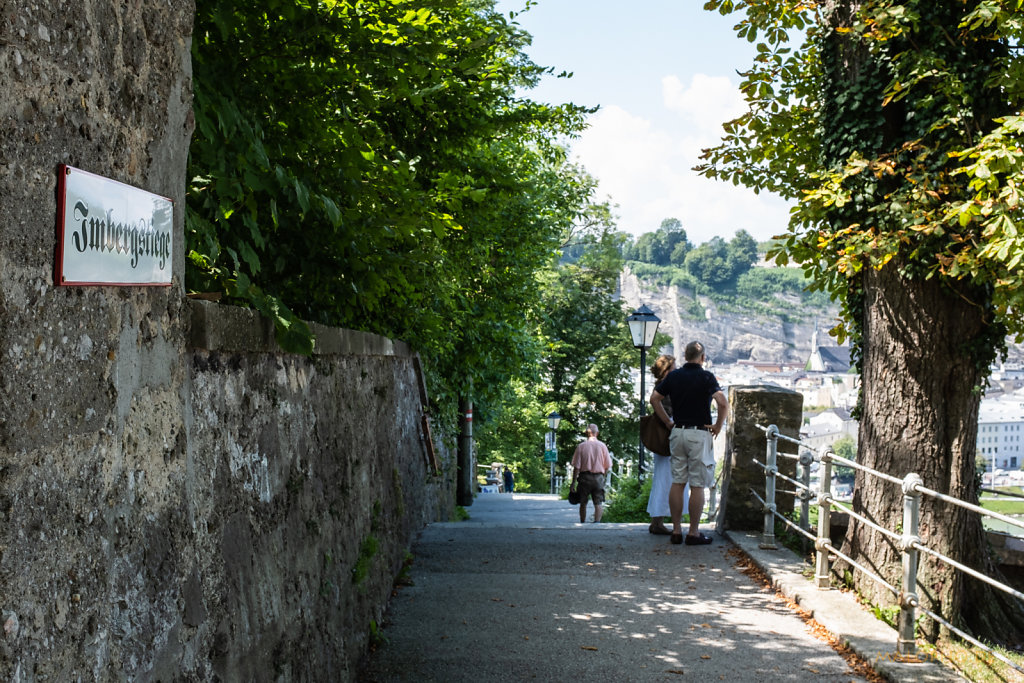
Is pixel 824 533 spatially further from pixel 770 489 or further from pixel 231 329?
pixel 231 329

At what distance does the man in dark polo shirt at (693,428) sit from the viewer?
829 centimetres

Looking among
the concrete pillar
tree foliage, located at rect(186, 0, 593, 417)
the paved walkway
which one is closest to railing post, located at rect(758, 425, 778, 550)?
the paved walkway

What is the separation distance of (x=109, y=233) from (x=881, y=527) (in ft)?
18.0

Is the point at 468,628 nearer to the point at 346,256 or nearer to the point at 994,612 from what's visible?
the point at 346,256

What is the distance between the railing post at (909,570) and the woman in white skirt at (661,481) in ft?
11.6

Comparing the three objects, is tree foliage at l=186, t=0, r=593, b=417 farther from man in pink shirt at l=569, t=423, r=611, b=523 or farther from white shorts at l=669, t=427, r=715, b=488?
man in pink shirt at l=569, t=423, r=611, b=523

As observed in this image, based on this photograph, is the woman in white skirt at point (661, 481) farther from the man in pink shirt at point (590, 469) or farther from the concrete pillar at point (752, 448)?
the man in pink shirt at point (590, 469)

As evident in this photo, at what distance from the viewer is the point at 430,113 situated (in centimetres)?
696

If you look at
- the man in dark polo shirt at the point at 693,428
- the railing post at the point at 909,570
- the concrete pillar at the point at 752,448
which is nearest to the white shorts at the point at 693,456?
the man in dark polo shirt at the point at 693,428

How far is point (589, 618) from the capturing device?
615cm

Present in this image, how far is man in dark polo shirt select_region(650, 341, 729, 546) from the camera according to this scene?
27.2ft

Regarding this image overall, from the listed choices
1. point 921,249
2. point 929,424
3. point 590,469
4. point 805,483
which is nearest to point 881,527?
point 929,424

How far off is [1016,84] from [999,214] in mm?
1326

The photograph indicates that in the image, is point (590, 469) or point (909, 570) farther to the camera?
point (590, 469)
